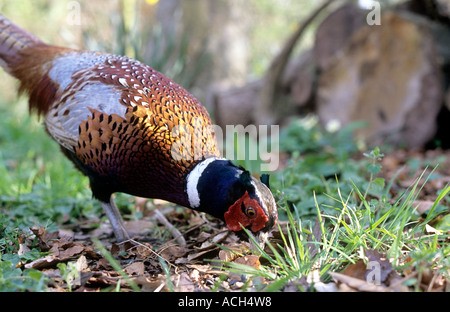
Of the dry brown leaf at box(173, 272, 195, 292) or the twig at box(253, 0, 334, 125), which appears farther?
the twig at box(253, 0, 334, 125)

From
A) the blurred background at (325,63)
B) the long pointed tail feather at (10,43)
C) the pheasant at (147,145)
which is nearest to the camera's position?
the pheasant at (147,145)

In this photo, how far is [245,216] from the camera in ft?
7.78

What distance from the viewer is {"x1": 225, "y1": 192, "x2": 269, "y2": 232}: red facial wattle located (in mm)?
2314

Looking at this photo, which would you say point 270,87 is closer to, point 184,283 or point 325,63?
A: point 325,63

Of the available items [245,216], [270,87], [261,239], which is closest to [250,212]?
[245,216]

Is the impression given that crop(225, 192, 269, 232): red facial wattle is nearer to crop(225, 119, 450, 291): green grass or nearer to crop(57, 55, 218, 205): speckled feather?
crop(225, 119, 450, 291): green grass

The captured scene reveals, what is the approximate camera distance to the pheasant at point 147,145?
2445 mm

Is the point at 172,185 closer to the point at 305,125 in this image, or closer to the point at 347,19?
the point at 305,125

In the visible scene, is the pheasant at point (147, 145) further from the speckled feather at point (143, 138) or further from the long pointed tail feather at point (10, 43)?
the long pointed tail feather at point (10, 43)

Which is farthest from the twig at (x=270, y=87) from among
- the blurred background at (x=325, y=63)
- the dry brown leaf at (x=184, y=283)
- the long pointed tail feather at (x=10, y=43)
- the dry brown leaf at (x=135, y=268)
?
the dry brown leaf at (x=184, y=283)

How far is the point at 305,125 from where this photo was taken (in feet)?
20.6

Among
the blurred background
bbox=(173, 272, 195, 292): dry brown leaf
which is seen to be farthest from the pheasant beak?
the blurred background

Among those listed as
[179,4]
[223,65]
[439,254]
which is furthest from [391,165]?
[179,4]

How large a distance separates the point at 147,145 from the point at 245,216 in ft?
2.34
